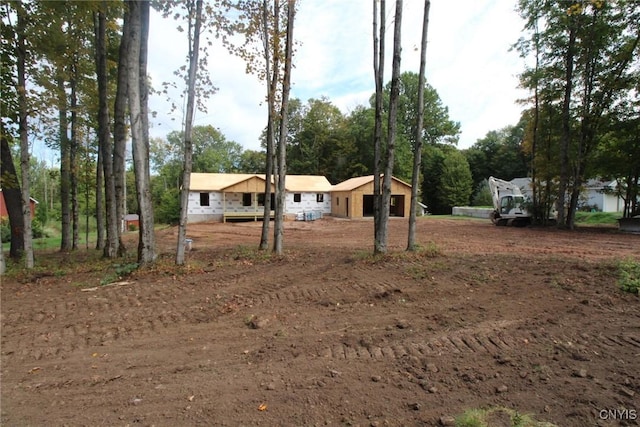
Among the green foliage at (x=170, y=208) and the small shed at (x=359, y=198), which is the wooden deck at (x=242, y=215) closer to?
the small shed at (x=359, y=198)

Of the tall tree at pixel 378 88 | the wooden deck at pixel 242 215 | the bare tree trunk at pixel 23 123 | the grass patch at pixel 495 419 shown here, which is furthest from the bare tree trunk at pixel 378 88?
the wooden deck at pixel 242 215

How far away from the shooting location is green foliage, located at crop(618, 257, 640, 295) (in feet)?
15.7

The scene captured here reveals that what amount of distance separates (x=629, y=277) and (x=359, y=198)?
75.8 feet

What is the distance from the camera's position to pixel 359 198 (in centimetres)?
2800

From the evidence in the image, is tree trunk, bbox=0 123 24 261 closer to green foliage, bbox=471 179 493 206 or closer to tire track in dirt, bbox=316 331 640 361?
tire track in dirt, bbox=316 331 640 361

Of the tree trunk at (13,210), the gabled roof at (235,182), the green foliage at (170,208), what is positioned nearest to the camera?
the tree trunk at (13,210)

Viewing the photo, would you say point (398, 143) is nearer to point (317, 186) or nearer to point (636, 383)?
point (317, 186)

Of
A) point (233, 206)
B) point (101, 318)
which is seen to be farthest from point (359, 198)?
point (101, 318)

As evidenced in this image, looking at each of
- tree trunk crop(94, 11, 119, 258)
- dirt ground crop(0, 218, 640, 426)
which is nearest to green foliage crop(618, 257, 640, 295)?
dirt ground crop(0, 218, 640, 426)

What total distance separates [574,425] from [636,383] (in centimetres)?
91

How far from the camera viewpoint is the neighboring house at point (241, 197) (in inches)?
1082

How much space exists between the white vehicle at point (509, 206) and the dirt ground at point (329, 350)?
15061 mm

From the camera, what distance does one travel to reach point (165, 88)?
25.1ft

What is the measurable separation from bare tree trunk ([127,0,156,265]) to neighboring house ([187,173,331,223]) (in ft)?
59.2
